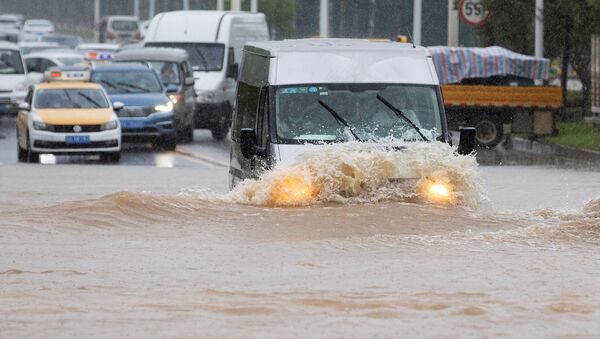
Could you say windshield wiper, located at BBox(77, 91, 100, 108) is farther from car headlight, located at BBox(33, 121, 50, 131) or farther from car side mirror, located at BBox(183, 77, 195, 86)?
car side mirror, located at BBox(183, 77, 195, 86)

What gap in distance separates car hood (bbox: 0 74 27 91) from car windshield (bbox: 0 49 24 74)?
0.34m

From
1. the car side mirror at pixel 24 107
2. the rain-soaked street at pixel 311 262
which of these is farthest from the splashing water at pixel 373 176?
the car side mirror at pixel 24 107

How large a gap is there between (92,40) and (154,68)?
249 ft

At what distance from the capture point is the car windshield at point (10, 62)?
40938 mm

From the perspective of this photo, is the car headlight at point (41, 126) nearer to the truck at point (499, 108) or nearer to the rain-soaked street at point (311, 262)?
the rain-soaked street at point (311, 262)

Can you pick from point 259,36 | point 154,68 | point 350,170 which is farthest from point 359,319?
point 259,36

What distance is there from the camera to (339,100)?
50.9 feet

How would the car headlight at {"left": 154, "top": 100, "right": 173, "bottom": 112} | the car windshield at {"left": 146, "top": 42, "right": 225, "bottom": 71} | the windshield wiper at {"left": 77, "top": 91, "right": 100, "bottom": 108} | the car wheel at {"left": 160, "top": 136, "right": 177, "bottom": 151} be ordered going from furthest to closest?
the car windshield at {"left": 146, "top": 42, "right": 225, "bottom": 71}, the car wheel at {"left": 160, "top": 136, "right": 177, "bottom": 151}, the car headlight at {"left": 154, "top": 100, "right": 173, "bottom": 112}, the windshield wiper at {"left": 77, "top": 91, "right": 100, "bottom": 108}

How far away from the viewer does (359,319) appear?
33.1 ft

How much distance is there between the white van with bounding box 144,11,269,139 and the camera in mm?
34875

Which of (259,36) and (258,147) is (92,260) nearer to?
(258,147)

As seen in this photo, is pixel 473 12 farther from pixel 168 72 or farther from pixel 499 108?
pixel 168 72

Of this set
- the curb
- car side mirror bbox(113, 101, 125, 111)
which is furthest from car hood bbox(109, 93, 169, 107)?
the curb

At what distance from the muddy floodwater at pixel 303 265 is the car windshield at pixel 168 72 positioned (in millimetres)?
14924
